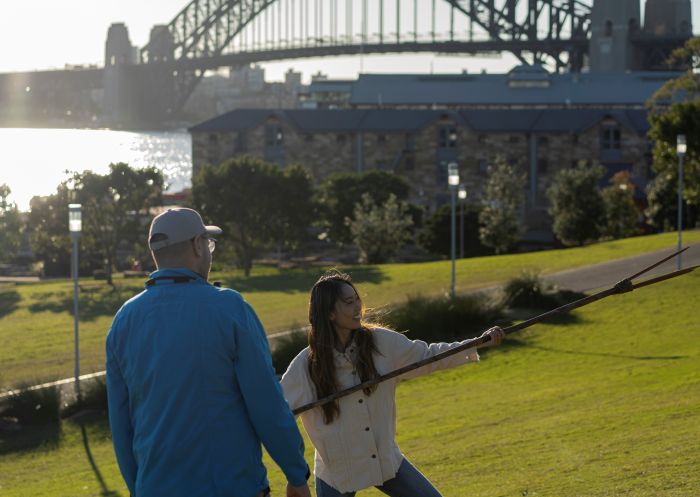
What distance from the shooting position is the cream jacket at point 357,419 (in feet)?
17.9

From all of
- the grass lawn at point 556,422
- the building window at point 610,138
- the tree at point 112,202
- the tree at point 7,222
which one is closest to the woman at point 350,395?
the grass lawn at point 556,422

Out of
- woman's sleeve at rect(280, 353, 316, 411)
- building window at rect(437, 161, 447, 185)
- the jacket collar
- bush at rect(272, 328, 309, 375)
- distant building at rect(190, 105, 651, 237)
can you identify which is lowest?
bush at rect(272, 328, 309, 375)

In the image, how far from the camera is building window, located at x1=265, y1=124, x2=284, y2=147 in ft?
276

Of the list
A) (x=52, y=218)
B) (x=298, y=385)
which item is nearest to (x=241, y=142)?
(x=52, y=218)

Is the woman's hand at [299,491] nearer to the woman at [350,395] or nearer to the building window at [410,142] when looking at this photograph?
the woman at [350,395]

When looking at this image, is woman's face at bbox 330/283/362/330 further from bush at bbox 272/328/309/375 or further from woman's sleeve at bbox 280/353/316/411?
bush at bbox 272/328/309/375

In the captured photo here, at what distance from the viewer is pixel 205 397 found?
4.48 metres

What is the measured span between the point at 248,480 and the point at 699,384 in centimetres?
866

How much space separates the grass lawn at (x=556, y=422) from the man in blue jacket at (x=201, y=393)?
3631mm

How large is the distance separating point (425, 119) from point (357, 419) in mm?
76700

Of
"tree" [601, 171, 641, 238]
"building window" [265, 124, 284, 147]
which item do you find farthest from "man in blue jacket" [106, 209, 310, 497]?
"building window" [265, 124, 284, 147]

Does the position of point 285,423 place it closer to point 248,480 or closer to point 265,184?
point 248,480

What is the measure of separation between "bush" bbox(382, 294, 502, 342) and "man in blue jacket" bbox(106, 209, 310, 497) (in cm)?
1530

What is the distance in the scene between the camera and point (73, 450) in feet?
50.4
